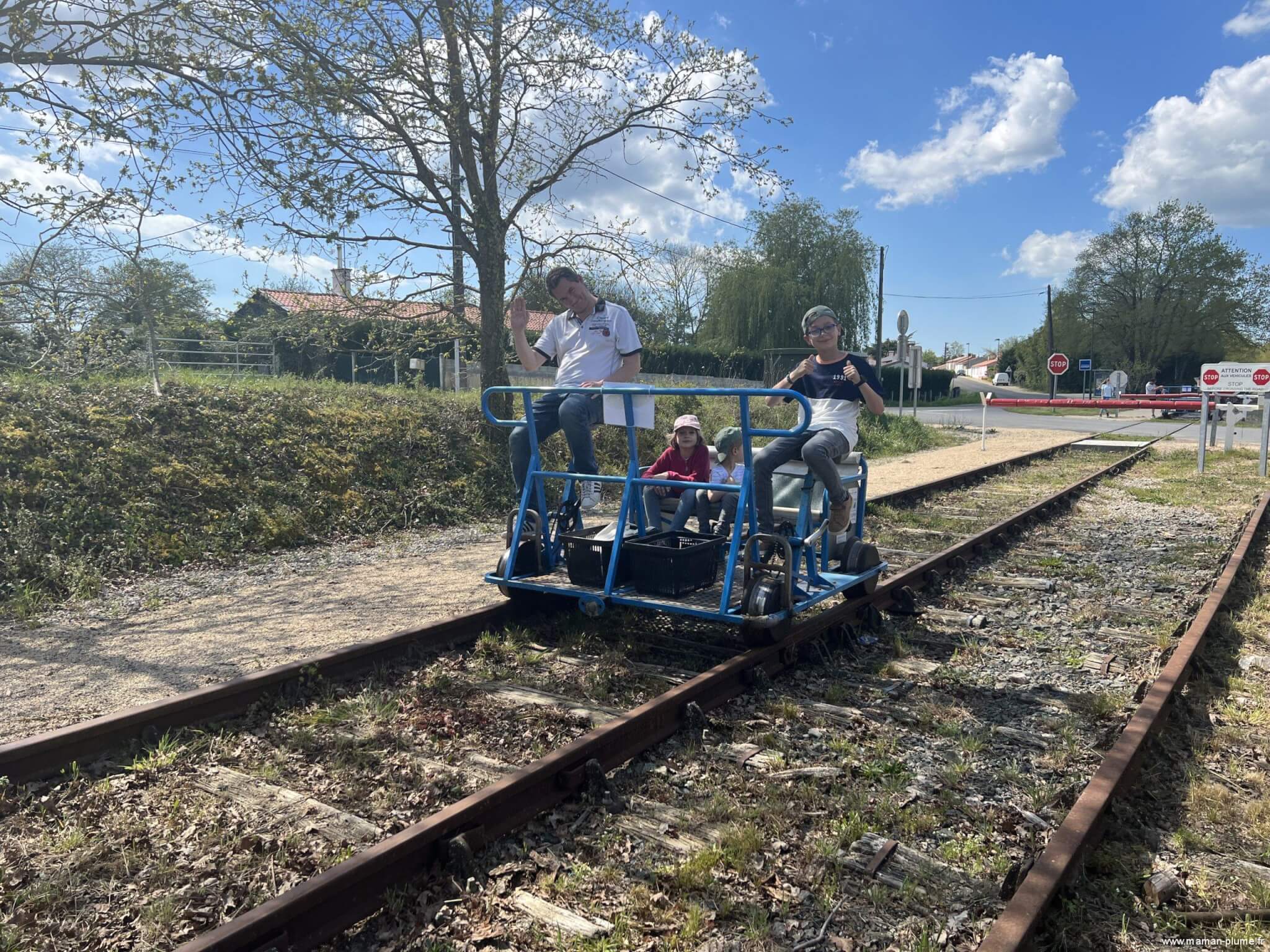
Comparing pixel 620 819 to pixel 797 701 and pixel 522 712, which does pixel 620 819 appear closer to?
pixel 522 712

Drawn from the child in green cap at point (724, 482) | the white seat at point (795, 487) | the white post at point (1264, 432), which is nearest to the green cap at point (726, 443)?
the child in green cap at point (724, 482)

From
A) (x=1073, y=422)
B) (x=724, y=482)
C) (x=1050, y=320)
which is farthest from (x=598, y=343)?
(x=1050, y=320)

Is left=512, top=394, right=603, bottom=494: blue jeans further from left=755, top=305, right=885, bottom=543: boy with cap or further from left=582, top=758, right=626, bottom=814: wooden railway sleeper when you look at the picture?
left=582, top=758, right=626, bottom=814: wooden railway sleeper

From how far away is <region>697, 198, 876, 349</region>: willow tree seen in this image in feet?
141

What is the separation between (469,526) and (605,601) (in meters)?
4.96

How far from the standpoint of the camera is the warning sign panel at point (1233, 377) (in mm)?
14574

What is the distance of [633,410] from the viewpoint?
4840 millimetres

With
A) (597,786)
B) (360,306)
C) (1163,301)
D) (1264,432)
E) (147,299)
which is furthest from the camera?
(1163,301)

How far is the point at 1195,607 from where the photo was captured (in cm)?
563

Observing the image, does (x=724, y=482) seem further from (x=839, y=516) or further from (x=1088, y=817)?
(x=1088, y=817)

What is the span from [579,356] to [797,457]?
1.52 metres

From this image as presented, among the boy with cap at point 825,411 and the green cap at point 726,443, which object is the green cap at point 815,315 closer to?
the boy with cap at point 825,411

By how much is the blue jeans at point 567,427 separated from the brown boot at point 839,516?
1500mm

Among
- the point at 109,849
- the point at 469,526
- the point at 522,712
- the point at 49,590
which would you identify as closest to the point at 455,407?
the point at 469,526
